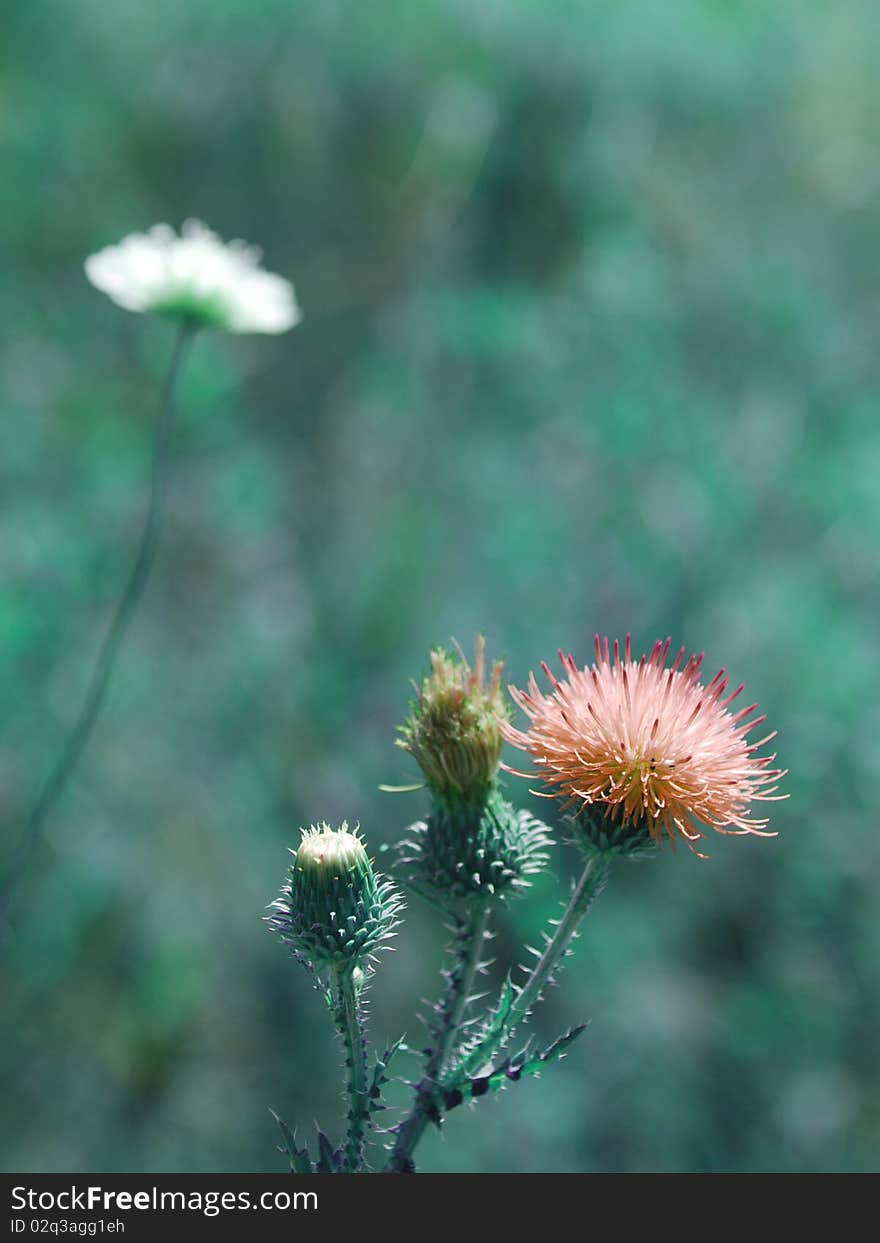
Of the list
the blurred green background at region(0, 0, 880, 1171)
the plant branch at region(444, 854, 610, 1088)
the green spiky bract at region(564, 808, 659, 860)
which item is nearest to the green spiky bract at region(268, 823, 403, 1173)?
the plant branch at region(444, 854, 610, 1088)

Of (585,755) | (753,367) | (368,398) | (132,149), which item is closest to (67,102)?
(132,149)

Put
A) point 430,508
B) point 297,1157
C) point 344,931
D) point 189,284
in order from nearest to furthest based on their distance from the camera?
point 297,1157 < point 344,931 < point 189,284 < point 430,508

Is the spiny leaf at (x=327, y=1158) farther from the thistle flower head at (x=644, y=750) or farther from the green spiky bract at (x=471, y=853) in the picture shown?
the thistle flower head at (x=644, y=750)

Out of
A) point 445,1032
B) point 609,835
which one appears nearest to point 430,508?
point 609,835

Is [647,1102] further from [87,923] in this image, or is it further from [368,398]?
[368,398]

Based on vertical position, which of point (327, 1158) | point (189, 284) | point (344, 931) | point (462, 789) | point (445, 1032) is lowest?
point (327, 1158)

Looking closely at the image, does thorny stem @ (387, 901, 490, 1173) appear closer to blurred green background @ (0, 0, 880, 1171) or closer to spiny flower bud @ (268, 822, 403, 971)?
spiny flower bud @ (268, 822, 403, 971)

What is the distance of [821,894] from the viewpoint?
13.8ft

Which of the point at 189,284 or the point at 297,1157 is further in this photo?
the point at 189,284

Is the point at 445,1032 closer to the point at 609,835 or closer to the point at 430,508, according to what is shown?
the point at 609,835

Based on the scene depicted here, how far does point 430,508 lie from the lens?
4730mm

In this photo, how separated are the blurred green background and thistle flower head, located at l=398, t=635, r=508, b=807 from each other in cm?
251

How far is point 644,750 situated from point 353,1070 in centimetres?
53
